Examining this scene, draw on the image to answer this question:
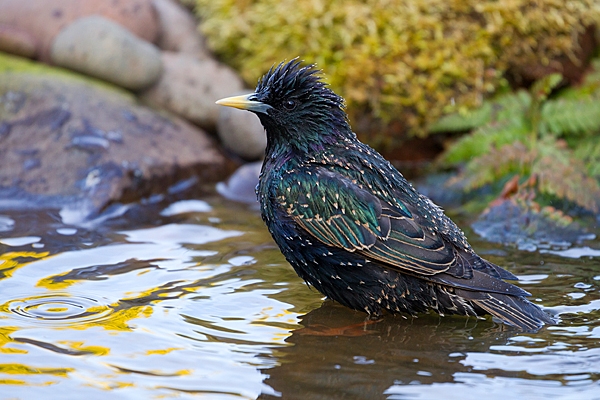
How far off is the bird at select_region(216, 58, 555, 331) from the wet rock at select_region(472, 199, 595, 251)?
172cm

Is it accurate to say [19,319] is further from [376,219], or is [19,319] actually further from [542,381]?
[542,381]

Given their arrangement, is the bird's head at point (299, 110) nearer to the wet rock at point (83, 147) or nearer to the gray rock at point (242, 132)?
the wet rock at point (83, 147)

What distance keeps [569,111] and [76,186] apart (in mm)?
4818

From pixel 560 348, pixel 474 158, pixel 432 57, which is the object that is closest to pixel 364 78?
pixel 432 57

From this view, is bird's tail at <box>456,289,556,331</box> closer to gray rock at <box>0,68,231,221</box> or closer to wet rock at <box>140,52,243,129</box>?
gray rock at <box>0,68,231,221</box>

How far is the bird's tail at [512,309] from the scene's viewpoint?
13.8 ft

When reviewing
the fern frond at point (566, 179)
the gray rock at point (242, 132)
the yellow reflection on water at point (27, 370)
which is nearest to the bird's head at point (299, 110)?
the yellow reflection on water at point (27, 370)

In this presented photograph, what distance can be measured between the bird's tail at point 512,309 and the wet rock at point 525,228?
5.89 ft

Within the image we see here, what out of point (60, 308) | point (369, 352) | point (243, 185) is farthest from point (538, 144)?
point (60, 308)

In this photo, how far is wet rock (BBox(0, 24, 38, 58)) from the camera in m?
8.27

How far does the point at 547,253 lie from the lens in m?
5.83

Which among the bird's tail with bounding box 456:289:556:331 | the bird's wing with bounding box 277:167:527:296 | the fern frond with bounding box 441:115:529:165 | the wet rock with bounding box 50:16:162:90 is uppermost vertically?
the wet rock with bounding box 50:16:162:90

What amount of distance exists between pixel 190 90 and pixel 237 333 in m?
4.99

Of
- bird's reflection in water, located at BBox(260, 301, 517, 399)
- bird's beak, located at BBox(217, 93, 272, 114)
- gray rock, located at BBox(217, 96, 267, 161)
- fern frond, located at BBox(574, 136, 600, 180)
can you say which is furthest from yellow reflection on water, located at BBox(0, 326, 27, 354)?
fern frond, located at BBox(574, 136, 600, 180)
